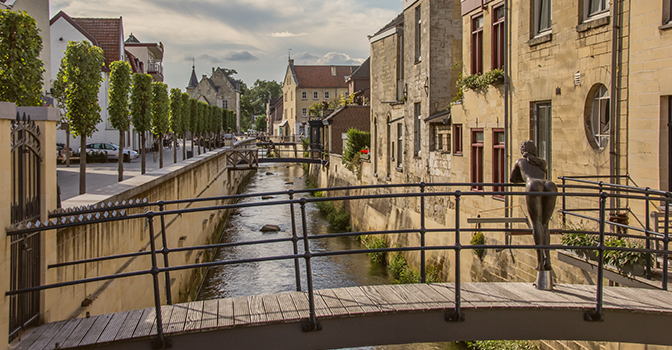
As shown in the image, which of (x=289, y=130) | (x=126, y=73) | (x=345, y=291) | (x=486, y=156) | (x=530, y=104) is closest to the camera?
(x=345, y=291)

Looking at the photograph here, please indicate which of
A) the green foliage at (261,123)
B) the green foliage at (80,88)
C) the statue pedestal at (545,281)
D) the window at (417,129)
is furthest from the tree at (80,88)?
the green foliage at (261,123)

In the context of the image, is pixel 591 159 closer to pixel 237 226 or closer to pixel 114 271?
pixel 114 271

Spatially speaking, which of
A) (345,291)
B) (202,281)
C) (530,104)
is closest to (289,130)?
(202,281)

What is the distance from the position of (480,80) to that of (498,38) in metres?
1.06

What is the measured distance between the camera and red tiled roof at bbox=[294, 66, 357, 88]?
253ft

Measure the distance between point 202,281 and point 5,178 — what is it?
13.8 m

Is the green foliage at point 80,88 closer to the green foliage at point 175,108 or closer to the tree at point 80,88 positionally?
the tree at point 80,88

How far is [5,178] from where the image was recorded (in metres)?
4.48

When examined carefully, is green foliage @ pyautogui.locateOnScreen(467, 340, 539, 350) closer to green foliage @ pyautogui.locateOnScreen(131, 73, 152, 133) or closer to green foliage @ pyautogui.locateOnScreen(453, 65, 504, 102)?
green foliage @ pyautogui.locateOnScreen(453, 65, 504, 102)

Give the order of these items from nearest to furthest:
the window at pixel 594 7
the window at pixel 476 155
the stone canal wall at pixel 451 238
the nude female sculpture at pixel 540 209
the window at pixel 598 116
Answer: the nude female sculpture at pixel 540 209 < the window at pixel 594 7 < the window at pixel 598 116 < the stone canal wall at pixel 451 238 < the window at pixel 476 155

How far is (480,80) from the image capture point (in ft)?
44.8

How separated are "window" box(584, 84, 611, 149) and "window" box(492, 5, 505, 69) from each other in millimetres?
3511

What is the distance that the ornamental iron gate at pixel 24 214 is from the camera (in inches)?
184

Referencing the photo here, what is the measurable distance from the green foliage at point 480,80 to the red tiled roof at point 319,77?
63052 mm
